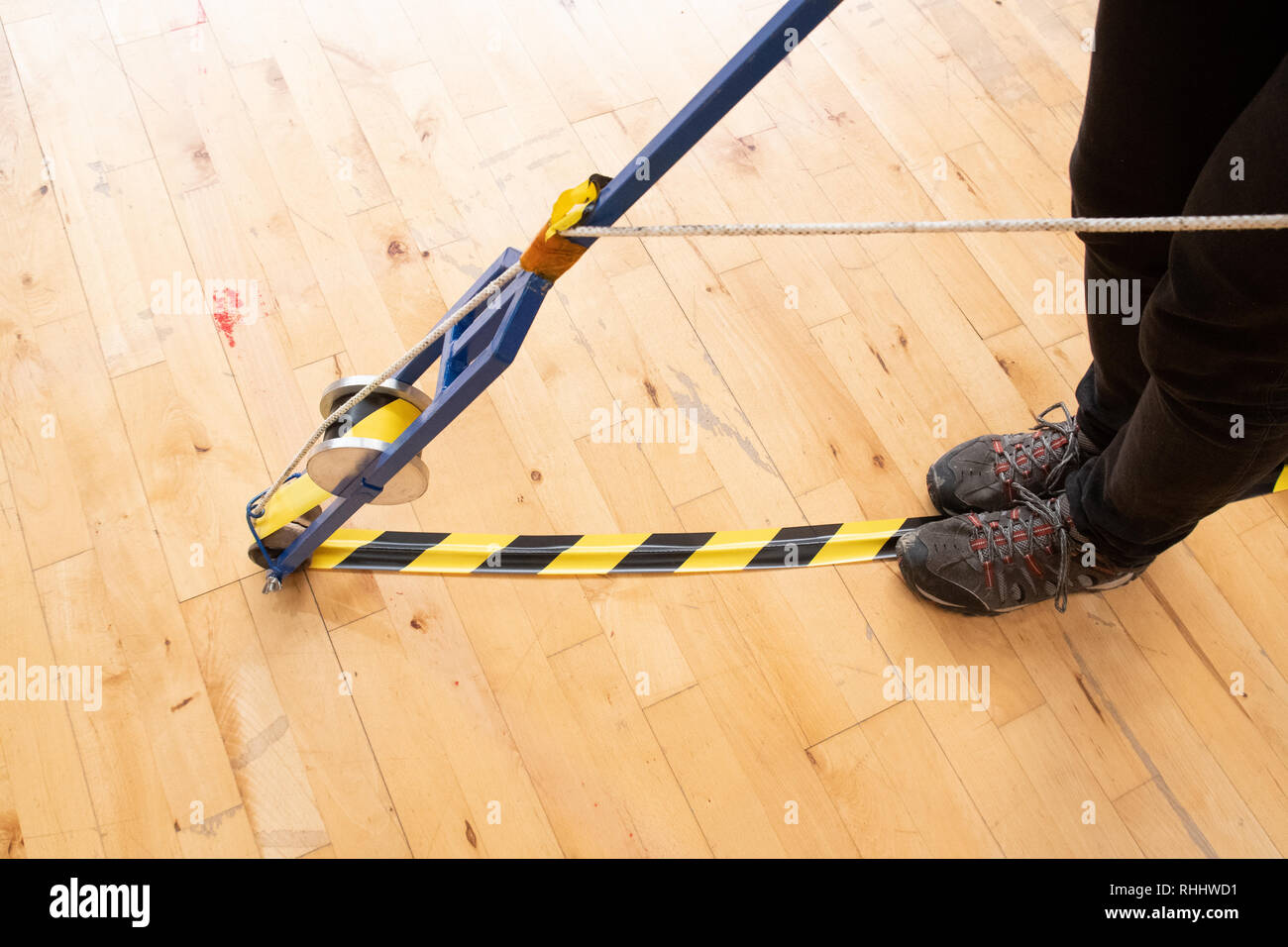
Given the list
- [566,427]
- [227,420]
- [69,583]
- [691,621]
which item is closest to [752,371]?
[566,427]

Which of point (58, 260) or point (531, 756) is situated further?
point (58, 260)

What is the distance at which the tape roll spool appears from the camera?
126 cm

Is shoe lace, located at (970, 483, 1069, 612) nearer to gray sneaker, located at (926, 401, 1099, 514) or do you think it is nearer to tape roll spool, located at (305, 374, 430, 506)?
gray sneaker, located at (926, 401, 1099, 514)

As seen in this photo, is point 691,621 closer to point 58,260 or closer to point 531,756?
point 531,756

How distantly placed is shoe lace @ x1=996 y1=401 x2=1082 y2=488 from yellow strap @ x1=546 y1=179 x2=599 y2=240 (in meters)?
0.87

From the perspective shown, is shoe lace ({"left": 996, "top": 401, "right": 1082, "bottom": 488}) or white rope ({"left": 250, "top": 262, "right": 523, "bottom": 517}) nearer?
white rope ({"left": 250, "top": 262, "right": 523, "bottom": 517})

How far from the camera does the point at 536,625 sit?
151cm

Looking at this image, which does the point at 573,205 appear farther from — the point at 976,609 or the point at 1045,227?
the point at 976,609

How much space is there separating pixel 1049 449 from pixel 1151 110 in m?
0.60

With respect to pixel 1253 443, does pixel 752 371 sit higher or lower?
lower

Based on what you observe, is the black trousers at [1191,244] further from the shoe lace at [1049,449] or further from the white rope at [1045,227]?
the shoe lace at [1049,449]

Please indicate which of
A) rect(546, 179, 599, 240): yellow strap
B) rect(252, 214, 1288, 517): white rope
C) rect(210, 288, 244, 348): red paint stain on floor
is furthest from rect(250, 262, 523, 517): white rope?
rect(210, 288, 244, 348): red paint stain on floor

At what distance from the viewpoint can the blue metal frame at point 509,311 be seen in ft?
3.05
